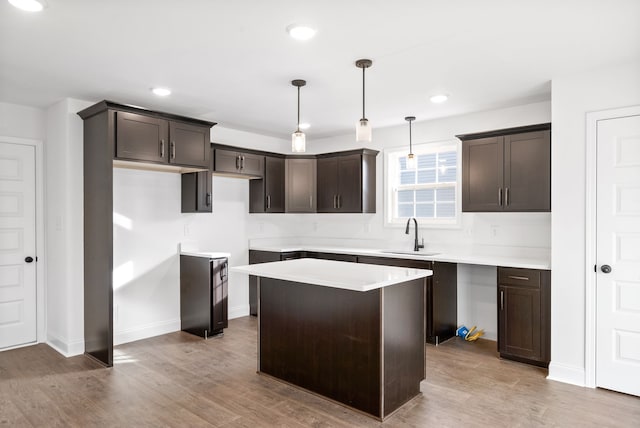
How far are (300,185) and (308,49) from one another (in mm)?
3039

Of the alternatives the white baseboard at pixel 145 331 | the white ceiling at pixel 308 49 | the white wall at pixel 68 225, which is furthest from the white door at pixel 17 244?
the white baseboard at pixel 145 331

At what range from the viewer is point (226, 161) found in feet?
16.5

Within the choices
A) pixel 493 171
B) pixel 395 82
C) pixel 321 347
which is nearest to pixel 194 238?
pixel 321 347

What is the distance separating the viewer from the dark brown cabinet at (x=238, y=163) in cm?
496

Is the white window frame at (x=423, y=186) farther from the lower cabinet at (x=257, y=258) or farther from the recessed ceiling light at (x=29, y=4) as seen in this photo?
the recessed ceiling light at (x=29, y=4)

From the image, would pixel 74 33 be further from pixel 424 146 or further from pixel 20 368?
pixel 424 146

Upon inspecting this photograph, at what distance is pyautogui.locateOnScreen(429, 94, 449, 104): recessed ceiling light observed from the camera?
398 cm

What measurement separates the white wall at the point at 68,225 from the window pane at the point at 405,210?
3624 mm

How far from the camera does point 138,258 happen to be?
459 centimetres

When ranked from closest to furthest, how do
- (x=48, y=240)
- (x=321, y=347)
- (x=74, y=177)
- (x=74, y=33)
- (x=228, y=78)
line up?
1. (x=74, y=33)
2. (x=321, y=347)
3. (x=228, y=78)
4. (x=74, y=177)
5. (x=48, y=240)

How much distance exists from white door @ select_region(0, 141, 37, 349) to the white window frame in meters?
4.02

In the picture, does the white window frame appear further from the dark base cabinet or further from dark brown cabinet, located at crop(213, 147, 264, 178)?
the dark base cabinet

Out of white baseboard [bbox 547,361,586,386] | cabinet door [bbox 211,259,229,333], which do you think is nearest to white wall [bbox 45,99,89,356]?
cabinet door [bbox 211,259,229,333]

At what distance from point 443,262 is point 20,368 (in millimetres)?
4109
